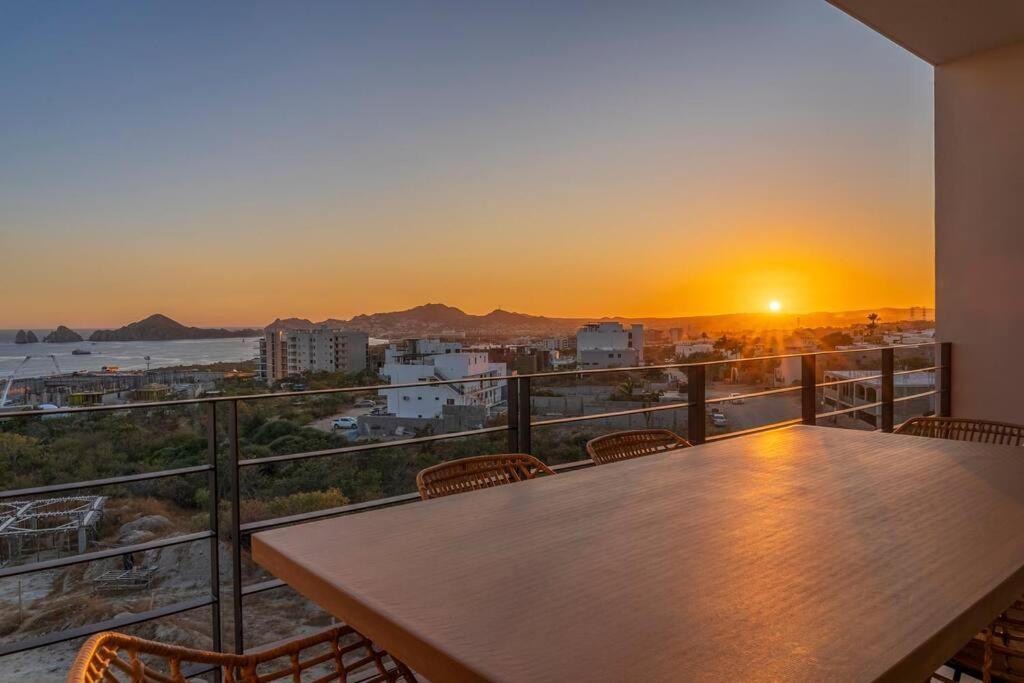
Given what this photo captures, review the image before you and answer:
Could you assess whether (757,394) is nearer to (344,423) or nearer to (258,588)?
(344,423)

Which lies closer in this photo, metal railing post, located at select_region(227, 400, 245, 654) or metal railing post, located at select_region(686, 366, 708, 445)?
metal railing post, located at select_region(227, 400, 245, 654)

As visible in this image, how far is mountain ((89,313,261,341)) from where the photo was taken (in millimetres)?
7531

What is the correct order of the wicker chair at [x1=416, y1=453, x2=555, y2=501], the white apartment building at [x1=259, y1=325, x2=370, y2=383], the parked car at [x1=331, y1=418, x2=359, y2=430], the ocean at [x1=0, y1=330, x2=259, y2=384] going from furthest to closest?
the white apartment building at [x1=259, y1=325, x2=370, y2=383] < the ocean at [x1=0, y1=330, x2=259, y2=384] < the parked car at [x1=331, y1=418, x2=359, y2=430] < the wicker chair at [x1=416, y1=453, x2=555, y2=501]

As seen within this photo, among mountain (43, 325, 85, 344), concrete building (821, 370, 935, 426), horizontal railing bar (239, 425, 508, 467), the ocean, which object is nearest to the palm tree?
concrete building (821, 370, 935, 426)

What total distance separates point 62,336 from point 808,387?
297 inches

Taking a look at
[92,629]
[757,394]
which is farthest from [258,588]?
[757,394]

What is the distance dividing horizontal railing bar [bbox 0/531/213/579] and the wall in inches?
204

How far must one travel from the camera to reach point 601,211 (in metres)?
8.97

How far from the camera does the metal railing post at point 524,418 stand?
9.44 ft

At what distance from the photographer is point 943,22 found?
14.4ft

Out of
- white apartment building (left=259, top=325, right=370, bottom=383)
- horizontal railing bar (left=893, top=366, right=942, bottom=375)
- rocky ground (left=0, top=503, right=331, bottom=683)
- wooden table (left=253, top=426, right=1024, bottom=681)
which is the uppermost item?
white apartment building (left=259, top=325, right=370, bottom=383)

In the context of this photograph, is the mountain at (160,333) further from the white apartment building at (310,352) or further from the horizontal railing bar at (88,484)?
the horizontal railing bar at (88,484)

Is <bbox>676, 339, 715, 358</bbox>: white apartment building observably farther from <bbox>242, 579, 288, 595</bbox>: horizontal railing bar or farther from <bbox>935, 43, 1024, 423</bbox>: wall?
<bbox>242, 579, 288, 595</bbox>: horizontal railing bar

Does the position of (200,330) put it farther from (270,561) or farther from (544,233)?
(270,561)
